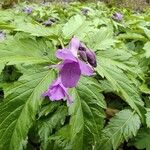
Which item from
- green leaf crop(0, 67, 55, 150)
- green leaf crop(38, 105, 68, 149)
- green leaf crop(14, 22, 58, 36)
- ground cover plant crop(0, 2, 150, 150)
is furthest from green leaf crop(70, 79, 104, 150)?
green leaf crop(14, 22, 58, 36)

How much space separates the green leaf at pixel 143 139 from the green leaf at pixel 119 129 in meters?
0.09

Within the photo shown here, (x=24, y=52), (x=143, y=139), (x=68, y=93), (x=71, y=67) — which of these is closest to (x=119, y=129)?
(x=143, y=139)

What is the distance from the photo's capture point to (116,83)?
4.65 ft

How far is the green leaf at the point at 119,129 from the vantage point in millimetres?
1607

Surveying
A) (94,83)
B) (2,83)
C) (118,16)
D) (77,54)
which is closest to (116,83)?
(94,83)

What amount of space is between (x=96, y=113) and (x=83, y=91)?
84mm

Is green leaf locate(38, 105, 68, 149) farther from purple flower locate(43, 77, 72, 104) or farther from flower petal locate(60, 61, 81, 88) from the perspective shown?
flower petal locate(60, 61, 81, 88)

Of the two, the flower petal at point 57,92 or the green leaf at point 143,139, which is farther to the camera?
the green leaf at point 143,139

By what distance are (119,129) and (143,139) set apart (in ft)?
0.49

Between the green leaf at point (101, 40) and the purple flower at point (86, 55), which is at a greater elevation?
the purple flower at point (86, 55)

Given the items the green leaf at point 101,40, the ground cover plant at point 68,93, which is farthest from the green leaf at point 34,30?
the green leaf at point 101,40

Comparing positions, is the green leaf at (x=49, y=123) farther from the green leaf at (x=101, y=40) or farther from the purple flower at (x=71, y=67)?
the purple flower at (x=71, y=67)

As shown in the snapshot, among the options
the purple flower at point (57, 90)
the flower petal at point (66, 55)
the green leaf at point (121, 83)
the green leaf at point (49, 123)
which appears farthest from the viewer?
the green leaf at point (49, 123)

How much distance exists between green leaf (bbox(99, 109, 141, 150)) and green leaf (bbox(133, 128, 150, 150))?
0.09 m
